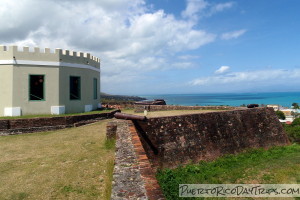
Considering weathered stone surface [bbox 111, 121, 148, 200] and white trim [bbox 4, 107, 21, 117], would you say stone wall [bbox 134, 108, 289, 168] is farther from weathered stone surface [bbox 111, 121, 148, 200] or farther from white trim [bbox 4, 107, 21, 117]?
white trim [bbox 4, 107, 21, 117]

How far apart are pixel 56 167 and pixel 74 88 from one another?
31.5ft

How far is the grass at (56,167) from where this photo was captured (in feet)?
16.2

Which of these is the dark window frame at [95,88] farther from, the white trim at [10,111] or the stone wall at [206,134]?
the stone wall at [206,134]

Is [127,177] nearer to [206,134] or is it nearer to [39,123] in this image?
[206,134]

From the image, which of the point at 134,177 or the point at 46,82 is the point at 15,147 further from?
the point at 134,177

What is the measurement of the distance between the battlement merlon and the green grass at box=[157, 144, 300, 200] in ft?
31.0

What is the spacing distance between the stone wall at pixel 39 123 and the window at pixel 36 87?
209cm

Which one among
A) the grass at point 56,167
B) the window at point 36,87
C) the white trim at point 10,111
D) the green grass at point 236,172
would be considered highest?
the window at point 36,87

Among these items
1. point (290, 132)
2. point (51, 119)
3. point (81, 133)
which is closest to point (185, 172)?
point (81, 133)

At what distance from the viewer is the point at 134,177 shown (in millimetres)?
3891

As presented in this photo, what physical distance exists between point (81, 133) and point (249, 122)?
9.68 metres

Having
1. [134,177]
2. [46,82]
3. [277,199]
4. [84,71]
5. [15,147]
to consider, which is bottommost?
[277,199]

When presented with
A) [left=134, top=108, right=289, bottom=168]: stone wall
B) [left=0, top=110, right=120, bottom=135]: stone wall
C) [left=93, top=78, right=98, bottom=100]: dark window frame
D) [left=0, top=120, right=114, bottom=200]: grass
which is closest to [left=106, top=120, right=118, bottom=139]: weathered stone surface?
[left=0, top=120, right=114, bottom=200]: grass

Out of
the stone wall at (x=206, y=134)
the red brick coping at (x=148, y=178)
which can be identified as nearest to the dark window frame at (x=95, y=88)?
the stone wall at (x=206, y=134)
